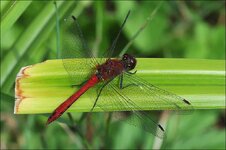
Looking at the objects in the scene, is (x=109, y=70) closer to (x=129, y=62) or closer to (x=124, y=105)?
(x=129, y=62)

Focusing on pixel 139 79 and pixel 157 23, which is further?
pixel 157 23

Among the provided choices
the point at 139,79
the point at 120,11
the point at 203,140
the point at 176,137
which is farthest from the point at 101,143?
the point at 120,11

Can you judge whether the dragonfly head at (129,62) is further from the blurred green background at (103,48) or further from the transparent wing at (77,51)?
the blurred green background at (103,48)

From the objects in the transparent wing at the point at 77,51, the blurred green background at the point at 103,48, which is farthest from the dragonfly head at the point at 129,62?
the blurred green background at the point at 103,48

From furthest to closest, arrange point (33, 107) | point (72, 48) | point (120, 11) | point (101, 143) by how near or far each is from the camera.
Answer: point (120, 11) < point (101, 143) < point (72, 48) < point (33, 107)

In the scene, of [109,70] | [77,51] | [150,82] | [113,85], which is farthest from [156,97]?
[77,51]

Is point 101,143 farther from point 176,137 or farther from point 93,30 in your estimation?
point 93,30

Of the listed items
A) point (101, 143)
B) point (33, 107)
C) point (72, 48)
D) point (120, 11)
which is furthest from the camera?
point (120, 11)

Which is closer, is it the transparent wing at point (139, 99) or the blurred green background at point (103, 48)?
the transparent wing at point (139, 99)
